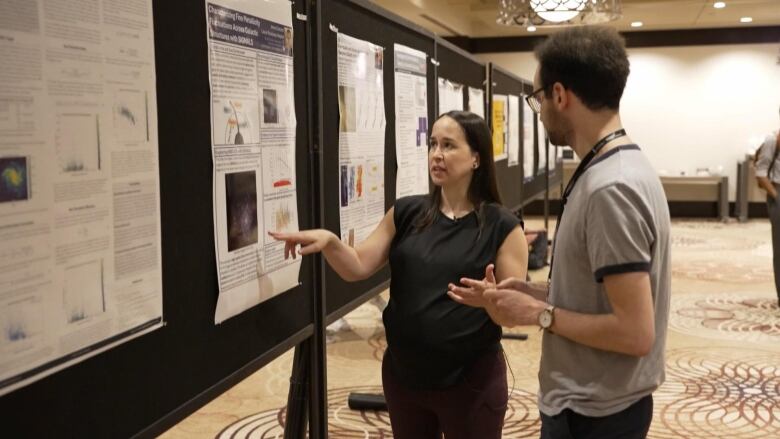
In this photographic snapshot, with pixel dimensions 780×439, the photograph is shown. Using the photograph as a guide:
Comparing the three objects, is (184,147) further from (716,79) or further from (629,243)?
(716,79)

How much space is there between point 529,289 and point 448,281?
493mm

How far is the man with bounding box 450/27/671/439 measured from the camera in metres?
1.63

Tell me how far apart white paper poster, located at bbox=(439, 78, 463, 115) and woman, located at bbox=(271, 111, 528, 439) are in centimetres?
151

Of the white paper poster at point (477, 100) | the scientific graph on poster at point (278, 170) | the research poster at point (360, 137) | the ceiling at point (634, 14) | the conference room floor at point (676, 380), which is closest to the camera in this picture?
the scientific graph on poster at point (278, 170)

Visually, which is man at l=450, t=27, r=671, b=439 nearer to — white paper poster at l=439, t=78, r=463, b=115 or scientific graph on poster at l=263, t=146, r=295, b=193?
scientific graph on poster at l=263, t=146, r=295, b=193

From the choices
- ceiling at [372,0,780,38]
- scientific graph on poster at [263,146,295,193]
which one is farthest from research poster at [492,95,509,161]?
ceiling at [372,0,780,38]

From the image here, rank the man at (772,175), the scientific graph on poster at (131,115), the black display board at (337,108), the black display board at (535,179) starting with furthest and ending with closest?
1. the black display board at (535,179)
2. the man at (772,175)
3. the black display board at (337,108)
4. the scientific graph on poster at (131,115)

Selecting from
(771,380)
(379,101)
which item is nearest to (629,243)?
(379,101)

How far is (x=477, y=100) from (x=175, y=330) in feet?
12.3

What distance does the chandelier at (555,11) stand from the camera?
17.3 ft

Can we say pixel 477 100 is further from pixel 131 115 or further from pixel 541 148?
pixel 131 115

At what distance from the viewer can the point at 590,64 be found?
5.61 ft

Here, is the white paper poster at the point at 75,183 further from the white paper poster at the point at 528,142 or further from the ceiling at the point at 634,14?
the ceiling at the point at 634,14

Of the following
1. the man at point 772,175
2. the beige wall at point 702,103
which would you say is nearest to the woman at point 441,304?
the man at point 772,175
